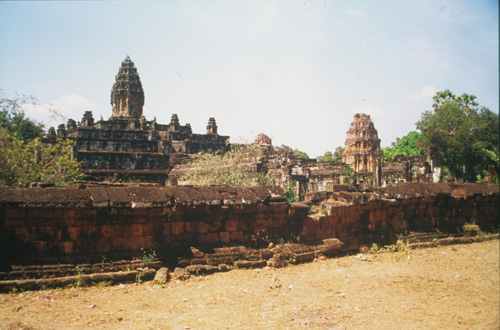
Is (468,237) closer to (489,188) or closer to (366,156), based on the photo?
(489,188)

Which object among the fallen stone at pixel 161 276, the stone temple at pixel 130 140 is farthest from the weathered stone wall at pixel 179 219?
Answer: the stone temple at pixel 130 140

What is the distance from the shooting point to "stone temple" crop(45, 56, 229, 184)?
25986 mm

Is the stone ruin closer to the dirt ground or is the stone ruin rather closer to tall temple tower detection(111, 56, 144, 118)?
tall temple tower detection(111, 56, 144, 118)

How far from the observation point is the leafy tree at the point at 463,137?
27.0 metres

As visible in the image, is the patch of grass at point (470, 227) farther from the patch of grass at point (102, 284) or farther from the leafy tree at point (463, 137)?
the leafy tree at point (463, 137)

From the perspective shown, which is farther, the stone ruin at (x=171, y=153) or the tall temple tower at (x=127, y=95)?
the tall temple tower at (x=127, y=95)

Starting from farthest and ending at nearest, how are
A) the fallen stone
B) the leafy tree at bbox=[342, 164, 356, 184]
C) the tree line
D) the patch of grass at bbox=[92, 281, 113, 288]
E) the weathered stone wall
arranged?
the leafy tree at bbox=[342, 164, 356, 184]
the tree line
the fallen stone
the weathered stone wall
the patch of grass at bbox=[92, 281, 113, 288]

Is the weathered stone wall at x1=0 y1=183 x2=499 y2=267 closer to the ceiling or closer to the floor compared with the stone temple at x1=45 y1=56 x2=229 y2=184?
closer to the floor

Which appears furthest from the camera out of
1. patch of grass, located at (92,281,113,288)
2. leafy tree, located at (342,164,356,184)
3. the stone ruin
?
leafy tree, located at (342,164,356,184)

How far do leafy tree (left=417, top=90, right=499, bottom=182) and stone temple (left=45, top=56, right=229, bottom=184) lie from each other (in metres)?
17.2

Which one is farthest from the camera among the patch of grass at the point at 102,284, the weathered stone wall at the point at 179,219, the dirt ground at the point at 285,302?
the weathered stone wall at the point at 179,219

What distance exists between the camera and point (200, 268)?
21.4 feet

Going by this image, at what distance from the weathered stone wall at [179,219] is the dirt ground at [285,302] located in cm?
77

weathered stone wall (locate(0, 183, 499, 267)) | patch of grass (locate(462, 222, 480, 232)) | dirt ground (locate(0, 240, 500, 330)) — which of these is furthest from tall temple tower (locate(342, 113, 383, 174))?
dirt ground (locate(0, 240, 500, 330))
